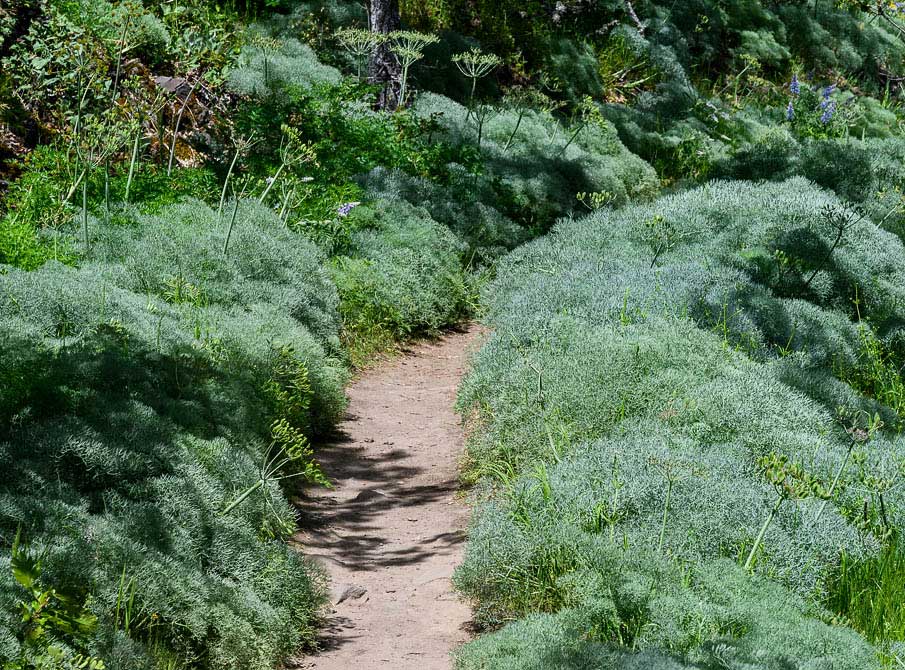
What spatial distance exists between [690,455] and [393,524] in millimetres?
1844

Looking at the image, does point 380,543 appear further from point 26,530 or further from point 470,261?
point 470,261

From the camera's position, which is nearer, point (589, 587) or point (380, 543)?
point (589, 587)

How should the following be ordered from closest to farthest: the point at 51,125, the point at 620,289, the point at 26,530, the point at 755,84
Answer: the point at 26,530
the point at 620,289
the point at 51,125
the point at 755,84

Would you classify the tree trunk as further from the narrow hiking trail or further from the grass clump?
the grass clump

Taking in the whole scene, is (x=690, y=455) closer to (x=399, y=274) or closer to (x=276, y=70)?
(x=399, y=274)

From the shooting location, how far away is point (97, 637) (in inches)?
131

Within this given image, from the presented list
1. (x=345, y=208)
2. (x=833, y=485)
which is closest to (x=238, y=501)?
(x=833, y=485)

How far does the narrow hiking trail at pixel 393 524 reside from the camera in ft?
14.1

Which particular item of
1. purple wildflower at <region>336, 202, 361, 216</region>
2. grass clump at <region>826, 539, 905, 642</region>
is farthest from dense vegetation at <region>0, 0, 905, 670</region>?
purple wildflower at <region>336, 202, 361, 216</region>

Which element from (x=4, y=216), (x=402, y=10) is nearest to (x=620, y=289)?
(x=4, y=216)

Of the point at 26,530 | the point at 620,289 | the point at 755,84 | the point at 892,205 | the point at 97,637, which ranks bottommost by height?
the point at 97,637

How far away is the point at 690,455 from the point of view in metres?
4.67

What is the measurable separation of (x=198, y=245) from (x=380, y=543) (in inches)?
104

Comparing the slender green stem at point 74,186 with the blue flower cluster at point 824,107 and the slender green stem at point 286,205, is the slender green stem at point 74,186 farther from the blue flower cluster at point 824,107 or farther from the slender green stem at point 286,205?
the blue flower cluster at point 824,107
